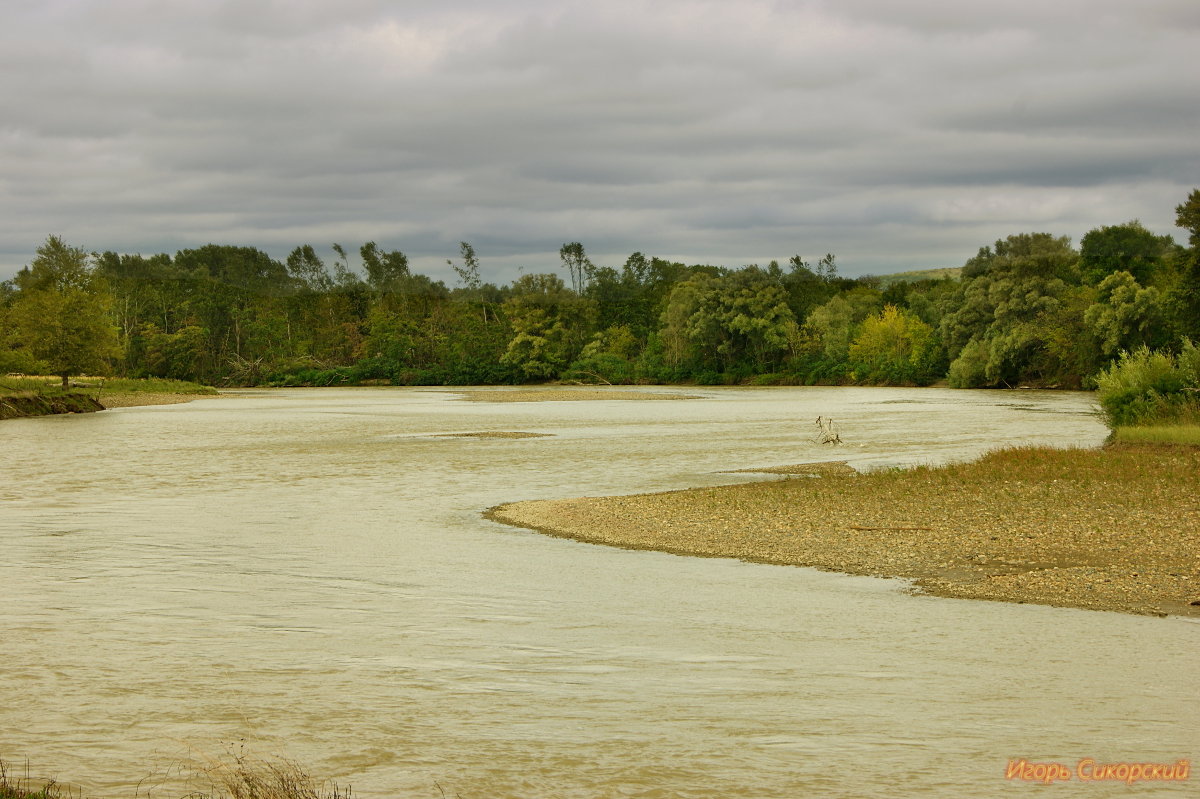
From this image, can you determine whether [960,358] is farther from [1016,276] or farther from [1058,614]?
[1058,614]

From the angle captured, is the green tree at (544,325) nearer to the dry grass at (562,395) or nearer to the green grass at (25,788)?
the dry grass at (562,395)

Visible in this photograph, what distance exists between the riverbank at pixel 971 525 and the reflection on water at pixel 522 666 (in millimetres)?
Result: 994

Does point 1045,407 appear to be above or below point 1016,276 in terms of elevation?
below

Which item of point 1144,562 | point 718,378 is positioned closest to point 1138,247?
point 718,378

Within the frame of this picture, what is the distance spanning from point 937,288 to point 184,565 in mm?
121693

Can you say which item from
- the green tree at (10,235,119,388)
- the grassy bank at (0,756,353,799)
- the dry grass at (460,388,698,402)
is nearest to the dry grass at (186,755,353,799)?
the grassy bank at (0,756,353,799)

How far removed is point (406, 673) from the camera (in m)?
12.1

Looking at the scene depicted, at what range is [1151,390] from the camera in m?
37.9

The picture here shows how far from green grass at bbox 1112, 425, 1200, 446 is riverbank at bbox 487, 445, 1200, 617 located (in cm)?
206

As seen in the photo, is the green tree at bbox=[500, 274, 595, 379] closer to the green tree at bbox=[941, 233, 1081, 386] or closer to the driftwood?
the green tree at bbox=[941, 233, 1081, 386]

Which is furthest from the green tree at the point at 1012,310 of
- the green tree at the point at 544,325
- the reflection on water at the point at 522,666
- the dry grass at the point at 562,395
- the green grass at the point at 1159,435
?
the reflection on water at the point at 522,666

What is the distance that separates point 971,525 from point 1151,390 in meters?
22.0

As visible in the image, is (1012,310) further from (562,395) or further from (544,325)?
(544,325)

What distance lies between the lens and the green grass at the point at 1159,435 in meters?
31.0
